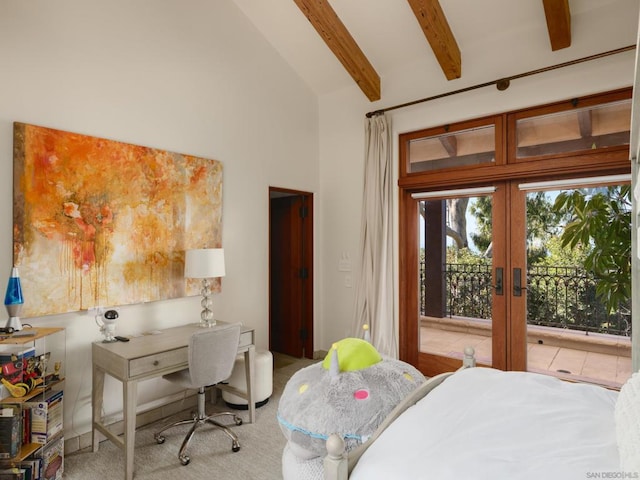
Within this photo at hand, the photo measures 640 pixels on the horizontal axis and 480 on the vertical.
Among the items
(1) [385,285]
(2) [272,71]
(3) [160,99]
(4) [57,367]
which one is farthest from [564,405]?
(2) [272,71]

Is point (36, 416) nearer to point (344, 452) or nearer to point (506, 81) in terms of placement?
point (344, 452)

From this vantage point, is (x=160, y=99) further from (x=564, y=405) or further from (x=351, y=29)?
(x=564, y=405)

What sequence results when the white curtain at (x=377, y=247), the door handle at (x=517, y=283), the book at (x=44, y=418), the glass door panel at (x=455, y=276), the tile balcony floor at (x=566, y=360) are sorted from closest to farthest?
the book at (x=44, y=418)
the tile balcony floor at (x=566, y=360)
the door handle at (x=517, y=283)
the glass door panel at (x=455, y=276)
the white curtain at (x=377, y=247)

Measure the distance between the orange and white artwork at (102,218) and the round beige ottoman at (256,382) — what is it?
776 mm

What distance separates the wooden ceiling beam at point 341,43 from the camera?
317cm

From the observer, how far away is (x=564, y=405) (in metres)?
1.48

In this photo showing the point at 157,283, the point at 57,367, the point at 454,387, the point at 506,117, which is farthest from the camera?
the point at 506,117

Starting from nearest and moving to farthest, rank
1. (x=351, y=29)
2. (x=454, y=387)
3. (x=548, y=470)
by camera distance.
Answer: (x=548, y=470)
(x=454, y=387)
(x=351, y=29)

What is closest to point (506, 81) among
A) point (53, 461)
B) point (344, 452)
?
point (344, 452)

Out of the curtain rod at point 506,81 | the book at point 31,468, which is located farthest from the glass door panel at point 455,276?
the book at point 31,468

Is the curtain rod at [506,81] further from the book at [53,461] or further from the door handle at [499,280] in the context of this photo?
the book at [53,461]

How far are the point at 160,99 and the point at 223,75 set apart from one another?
2.39ft

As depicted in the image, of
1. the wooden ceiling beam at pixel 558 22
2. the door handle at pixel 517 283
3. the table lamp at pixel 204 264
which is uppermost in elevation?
the wooden ceiling beam at pixel 558 22

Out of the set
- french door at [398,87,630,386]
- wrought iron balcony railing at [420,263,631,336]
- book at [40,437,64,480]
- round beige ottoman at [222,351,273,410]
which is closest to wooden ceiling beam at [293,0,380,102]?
french door at [398,87,630,386]
